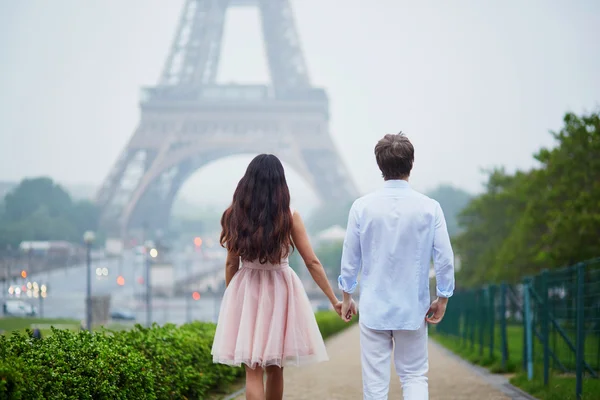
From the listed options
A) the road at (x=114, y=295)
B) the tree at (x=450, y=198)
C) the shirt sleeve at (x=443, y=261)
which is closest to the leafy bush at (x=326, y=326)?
the shirt sleeve at (x=443, y=261)

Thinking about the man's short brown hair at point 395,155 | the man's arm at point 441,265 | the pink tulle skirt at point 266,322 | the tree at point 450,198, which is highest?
the tree at point 450,198

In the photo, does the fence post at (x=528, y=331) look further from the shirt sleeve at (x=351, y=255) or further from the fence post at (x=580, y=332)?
the shirt sleeve at (x=351, y=255)

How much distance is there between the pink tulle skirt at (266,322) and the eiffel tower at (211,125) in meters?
54.8

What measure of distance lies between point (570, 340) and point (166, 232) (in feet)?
246

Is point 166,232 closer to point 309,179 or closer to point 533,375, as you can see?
point 309,179

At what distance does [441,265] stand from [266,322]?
1.12m

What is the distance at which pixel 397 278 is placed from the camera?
4.57m

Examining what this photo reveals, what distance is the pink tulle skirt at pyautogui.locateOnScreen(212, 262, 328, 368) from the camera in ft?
16.7

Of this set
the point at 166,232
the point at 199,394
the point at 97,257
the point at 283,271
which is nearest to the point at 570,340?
the point at 199,394

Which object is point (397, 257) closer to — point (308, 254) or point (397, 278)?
point (397, 278)

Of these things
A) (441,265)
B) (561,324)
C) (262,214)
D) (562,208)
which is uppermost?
(562,208)

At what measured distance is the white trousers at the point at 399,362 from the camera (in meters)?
4.57

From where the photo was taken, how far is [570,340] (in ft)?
27.6

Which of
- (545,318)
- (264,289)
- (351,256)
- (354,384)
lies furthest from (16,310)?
(351,256)
